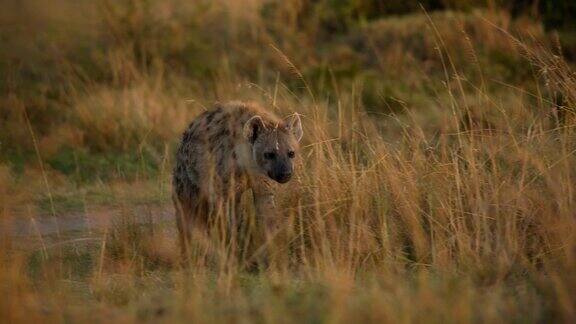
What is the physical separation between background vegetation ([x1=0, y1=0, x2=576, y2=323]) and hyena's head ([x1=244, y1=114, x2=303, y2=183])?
197 millimetres

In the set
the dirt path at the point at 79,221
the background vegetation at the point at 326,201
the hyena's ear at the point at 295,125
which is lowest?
the dirt path at the point at 79,221

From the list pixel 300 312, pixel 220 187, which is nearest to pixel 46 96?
pixel 220 187

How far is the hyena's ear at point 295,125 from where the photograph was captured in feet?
19.8

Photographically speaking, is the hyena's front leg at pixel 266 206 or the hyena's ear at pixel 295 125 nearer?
the hyena's front leg at pixel 266 206

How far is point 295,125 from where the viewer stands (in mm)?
6094

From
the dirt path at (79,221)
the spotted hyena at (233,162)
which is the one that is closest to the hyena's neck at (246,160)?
the spotted hyena at (233,162)

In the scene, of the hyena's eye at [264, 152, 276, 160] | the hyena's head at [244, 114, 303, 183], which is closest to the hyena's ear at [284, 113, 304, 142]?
the hyena's head at [244, 114, 303, 183]

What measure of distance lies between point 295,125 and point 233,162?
17.7 inches

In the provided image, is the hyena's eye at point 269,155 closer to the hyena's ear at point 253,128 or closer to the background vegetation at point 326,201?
the hyena's ear at point 253,128

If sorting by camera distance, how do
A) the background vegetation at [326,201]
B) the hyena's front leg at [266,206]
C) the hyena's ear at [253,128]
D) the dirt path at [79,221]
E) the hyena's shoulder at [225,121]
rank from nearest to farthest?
the background vegetation at [326,201] < the hyena's front leg at [266,206] < the hyena's ear at [253,128] < the hyena's shoulder at [225,121] < the dirt path at [79,221]

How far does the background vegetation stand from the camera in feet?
14.1

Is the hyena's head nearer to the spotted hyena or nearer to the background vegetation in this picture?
the spotted hyena

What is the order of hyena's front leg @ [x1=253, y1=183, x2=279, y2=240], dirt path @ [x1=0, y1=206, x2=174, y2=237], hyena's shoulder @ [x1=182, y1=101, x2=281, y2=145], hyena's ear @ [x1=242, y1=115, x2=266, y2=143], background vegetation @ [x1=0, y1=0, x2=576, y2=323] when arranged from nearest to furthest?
background vegetation @ [x1=0, y1=0, x2=576, y2=323] < hyena's front leg @ [x1=253, y1=183, x2=279, y2=240] < hyena's ear @ [x1=242, y1=115, x2=266, y2=143] < hyena's shoulder @ [x1=182, y1=101, x2=281, y2=145] < dirt path @ [x1=0, y1=206, x2=174, y2=237]

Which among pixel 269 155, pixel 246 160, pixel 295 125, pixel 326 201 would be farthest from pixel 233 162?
pixel 326 201
